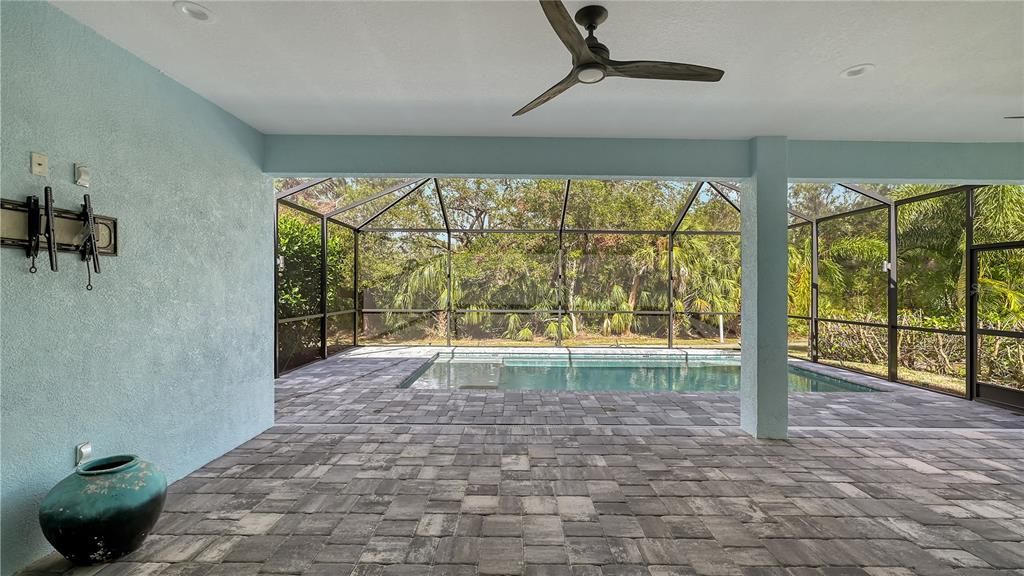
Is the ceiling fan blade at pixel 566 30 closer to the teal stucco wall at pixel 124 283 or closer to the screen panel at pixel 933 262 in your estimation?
the teal stucco wall at pixel 124 283

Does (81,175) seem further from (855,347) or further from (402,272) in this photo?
(855,347)

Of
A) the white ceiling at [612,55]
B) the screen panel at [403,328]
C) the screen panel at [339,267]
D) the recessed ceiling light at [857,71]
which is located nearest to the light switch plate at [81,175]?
the white ceiling at [612,55]

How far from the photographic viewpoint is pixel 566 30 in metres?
1.75

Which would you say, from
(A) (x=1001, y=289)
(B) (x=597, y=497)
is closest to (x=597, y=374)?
(B) (x=597, y=497)

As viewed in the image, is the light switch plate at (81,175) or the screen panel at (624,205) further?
the screen panel at (624,205)

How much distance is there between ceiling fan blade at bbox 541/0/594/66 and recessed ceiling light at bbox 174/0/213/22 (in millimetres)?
1608

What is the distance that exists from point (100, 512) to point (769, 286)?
456 cm

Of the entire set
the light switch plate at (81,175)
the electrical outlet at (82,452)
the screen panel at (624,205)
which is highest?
the screen panel at (624,205)

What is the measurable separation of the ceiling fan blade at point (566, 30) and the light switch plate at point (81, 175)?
7.87ft

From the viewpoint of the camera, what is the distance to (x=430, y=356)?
7840mm

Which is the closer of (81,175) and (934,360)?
(81,175)

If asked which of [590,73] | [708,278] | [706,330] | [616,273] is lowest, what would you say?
[706,330]

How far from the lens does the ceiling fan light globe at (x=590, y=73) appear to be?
199 centimetres

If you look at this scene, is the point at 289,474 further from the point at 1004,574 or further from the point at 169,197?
the point at 1004,574
